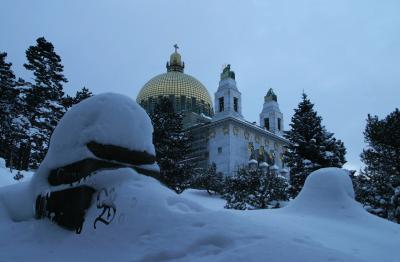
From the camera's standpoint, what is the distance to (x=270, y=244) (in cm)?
474

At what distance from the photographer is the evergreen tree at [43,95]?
27.3m

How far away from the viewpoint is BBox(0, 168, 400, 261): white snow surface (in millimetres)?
4789

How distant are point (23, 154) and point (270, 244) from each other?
25464mm

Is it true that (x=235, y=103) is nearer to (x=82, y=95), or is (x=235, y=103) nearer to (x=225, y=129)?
(x=225, y=129)

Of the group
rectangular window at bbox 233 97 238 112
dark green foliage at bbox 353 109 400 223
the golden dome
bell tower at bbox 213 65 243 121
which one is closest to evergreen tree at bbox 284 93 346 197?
dark green foliage at bbox 353 109 400 223

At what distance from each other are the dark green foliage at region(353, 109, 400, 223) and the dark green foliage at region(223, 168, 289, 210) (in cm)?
479

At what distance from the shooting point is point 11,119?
25797mm

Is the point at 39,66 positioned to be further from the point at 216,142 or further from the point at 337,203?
the point at 216,142

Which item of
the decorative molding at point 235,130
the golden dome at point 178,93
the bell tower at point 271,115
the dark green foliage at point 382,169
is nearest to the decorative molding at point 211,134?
the decorative molding at point 235,130

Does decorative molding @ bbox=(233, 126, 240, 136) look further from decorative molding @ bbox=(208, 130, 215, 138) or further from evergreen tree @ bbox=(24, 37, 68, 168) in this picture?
evergreen tree @ bbox=(24, 37, 68, 168)

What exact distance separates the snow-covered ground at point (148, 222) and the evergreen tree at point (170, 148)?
19.3m

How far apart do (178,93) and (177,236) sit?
2434 inches

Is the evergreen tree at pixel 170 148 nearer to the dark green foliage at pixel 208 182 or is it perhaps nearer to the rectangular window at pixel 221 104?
the dark green foliage at pixel 208 182

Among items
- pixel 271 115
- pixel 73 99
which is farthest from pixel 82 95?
pixel 271 115
